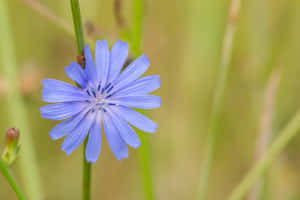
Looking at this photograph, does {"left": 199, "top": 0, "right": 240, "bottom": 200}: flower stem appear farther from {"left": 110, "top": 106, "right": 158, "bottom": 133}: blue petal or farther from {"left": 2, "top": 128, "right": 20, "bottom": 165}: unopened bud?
{"left": 2, "top": 128, "right": 20, "bottom": 165}: unopened bud

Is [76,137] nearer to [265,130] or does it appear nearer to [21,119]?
[21,119]

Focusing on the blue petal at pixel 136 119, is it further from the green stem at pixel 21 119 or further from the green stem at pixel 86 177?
the green stem at pixel 21 119

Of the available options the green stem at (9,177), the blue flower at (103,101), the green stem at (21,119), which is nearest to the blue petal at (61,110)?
the blue flower at (103,101)

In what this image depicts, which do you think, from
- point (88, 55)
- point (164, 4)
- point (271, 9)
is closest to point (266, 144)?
point (88, 55)

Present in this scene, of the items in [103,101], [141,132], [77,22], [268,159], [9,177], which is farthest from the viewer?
[141,132]

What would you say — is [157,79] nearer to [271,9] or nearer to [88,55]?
[88,55]

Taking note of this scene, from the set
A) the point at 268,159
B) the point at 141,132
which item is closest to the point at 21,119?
the point at 141,132

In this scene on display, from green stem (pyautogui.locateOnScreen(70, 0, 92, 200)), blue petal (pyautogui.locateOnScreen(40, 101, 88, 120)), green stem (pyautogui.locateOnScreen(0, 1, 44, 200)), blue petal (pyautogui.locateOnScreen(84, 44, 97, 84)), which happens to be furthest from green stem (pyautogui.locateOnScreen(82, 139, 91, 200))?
green stem (pyautogui.locateOnScreen(0, 1, 44, 200))
